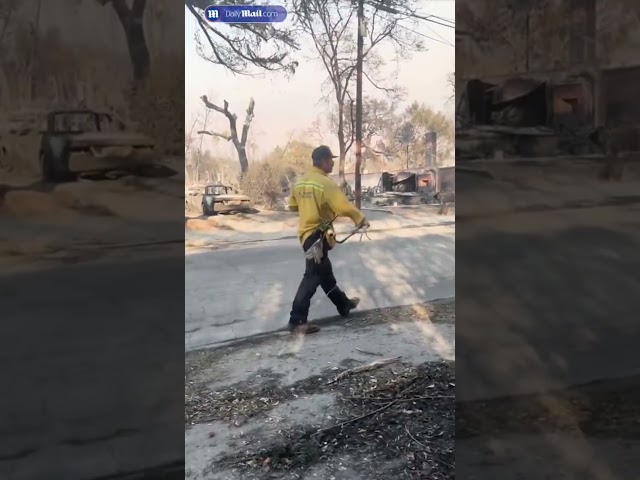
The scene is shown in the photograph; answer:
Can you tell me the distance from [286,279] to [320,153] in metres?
0.57

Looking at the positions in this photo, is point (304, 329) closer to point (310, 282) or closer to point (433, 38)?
point (310, 282)

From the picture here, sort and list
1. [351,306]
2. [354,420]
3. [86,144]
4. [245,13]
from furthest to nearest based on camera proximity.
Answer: [351,306] < [354,420] < [245,13] < [86,144]

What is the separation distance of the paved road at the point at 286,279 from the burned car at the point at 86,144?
48 cm

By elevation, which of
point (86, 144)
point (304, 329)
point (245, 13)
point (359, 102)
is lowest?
point (304, 329)

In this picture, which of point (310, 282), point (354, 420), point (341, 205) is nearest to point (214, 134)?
point (341, 205)

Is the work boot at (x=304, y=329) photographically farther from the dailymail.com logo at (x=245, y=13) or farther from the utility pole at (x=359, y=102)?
the dailymail.com logo at (x=245, y=13)

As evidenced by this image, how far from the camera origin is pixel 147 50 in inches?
75.8

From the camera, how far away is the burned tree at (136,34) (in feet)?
6.24

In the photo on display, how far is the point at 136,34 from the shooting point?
1.91 metres

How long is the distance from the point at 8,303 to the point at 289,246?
109 centimetres

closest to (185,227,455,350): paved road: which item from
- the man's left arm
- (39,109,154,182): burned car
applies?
the man's left arm

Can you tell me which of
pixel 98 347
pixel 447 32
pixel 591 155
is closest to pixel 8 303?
pixel 98 347

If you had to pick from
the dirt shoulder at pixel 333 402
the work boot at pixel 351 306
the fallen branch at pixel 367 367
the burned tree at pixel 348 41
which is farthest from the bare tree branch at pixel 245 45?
the fallen branch at pixel 367 367

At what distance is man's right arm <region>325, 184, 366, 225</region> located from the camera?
2.24m
